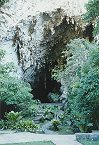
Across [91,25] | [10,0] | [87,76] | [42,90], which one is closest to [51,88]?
[42,90]

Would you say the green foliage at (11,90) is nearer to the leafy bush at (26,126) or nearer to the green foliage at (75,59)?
the leafy bush at (26,126)

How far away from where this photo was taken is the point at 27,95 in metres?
17.6

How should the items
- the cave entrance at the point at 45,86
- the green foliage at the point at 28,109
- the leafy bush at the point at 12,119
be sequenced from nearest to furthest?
the leafy bush at the point at 12,119 → the green foliage at the point at 28,109 → the cave entrance at the point at 45,86

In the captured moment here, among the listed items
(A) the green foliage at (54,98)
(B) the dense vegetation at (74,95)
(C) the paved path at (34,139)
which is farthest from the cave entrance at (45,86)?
(C) the paved path at (34,139)

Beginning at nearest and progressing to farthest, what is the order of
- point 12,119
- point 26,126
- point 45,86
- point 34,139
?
point 34,139, point 26,126, point 12,119, point 45,86

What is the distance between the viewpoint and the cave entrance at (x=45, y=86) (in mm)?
24300

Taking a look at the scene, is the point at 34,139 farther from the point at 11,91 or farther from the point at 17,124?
the point at 11,91

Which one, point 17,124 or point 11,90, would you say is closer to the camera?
point 17,124

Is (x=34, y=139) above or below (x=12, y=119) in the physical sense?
below

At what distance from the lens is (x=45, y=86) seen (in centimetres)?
2577

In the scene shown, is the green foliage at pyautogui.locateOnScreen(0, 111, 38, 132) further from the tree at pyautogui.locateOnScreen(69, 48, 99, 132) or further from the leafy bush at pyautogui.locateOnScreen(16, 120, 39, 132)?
the tree at pyautogui.locateOnScreen(69, 48, 99, 132)

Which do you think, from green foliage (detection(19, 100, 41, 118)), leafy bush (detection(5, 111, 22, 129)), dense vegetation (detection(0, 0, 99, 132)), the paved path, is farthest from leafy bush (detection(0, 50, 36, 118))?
the paved path

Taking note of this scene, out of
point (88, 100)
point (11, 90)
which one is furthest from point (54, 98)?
point (88, 100)

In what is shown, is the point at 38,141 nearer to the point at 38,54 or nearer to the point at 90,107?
the point at 90,107
